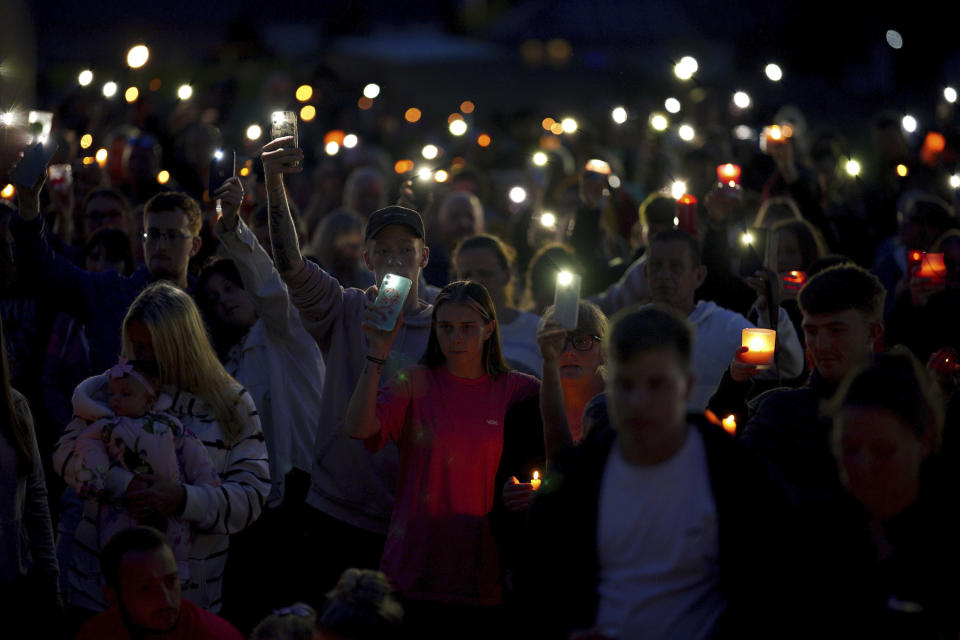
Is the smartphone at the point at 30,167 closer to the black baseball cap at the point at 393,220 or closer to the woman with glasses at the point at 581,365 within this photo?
the black baseball cap at the point at 393,220

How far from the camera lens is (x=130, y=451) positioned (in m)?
4.29

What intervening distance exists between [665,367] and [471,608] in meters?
1.66

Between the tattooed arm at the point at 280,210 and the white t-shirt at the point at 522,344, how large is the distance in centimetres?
131

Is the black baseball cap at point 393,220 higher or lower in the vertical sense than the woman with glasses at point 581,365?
higher

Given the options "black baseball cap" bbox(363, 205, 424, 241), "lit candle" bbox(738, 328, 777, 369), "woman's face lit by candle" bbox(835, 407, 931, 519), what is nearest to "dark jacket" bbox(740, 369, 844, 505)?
"woman's face lit by candle" bbox(835, 407, 931, 519)

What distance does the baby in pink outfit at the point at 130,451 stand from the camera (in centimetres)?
423

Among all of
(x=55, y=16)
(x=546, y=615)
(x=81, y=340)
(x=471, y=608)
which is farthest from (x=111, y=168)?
(x=55, y=16)

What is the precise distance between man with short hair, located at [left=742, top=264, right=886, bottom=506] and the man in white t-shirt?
592 millimetres

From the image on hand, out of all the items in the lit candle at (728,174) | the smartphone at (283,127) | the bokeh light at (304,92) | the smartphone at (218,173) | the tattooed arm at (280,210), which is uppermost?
the bokeh light at (304,92)

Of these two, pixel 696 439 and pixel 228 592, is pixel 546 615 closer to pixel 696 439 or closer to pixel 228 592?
pixel 696 439

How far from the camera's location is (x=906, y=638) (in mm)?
2773

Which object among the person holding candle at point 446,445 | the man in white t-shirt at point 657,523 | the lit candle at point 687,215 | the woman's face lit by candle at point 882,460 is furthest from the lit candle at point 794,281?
the man in white t-shirt at point 657,523

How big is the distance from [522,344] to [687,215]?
4.05 feet

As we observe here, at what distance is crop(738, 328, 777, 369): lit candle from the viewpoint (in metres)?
4.65
